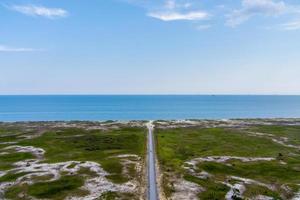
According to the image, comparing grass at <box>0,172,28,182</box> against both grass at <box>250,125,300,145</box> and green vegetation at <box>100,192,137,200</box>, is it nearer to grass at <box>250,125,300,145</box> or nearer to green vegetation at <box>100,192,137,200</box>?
green vegetation at <box>100,192,137,200</box>

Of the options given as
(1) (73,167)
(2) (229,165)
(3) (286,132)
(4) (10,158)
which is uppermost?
(3) (286,132)

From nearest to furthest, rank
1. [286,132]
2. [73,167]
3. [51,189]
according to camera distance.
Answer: [51,189], [73,167], [286,132]

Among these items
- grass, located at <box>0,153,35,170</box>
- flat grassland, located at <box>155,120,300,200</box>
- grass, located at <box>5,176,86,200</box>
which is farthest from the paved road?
grass, located at <box>0,153,35,170</box>

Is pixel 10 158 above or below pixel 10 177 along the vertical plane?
below

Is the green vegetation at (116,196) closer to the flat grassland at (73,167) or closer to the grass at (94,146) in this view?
the flat grassland at (73,167)

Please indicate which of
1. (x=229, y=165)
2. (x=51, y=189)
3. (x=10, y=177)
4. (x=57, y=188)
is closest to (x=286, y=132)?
(x=229, y=165)

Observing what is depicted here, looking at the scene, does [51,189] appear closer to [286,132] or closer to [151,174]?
[151,174]

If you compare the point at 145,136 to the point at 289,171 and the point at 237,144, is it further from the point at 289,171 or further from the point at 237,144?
the point at 289,171
